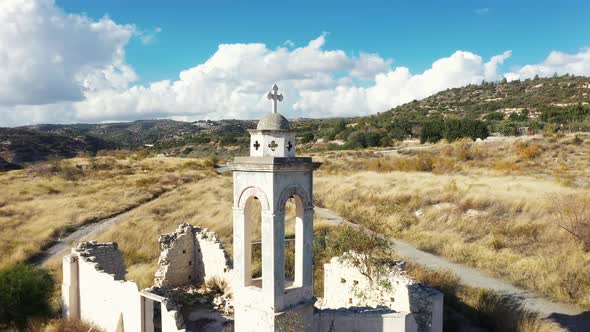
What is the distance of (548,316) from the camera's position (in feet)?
32.3

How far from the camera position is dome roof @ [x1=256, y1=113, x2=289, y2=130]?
22.3 ft

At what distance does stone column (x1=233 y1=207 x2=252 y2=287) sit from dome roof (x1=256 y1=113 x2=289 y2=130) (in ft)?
4.77

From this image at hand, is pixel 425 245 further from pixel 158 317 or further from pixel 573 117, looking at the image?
pixel 573 117

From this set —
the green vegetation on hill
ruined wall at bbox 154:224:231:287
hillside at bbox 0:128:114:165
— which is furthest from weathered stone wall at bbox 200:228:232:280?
hillside at bbox 0:128:114:165

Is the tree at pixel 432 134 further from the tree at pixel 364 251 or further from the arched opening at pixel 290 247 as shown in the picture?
the tree at pixel 364 251

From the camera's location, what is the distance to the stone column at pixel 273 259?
6715 mm

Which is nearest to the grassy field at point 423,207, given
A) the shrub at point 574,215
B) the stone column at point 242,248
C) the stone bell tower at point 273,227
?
the shrub at point 574,215

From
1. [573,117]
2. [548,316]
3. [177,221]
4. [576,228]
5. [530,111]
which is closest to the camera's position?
[548,316]

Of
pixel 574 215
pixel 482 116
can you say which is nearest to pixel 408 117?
pixel 482 116

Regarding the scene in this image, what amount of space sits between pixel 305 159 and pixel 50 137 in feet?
258

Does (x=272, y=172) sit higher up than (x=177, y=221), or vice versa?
(x=272, y=172)

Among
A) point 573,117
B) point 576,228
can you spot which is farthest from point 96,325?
point 573,117

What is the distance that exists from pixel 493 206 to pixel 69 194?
25.9m

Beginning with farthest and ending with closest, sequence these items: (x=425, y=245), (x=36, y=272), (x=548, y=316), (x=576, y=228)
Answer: (x=425, y=245)
(x=576, y=228)
(x=36, y=272)
(x=548, y=316)
